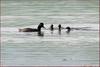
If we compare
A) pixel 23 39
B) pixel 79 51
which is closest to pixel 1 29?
pixel 23 39

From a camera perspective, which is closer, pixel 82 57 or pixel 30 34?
pixel 82 57

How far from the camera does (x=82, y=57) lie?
14750 millimetres

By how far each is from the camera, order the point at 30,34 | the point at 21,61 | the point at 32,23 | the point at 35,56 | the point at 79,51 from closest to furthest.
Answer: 1. the point at 21,61
2. the point at 35,56
3. the point at 79,51
4. the point at 30,34
5. the point at 32,23

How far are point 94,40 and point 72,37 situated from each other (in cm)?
136

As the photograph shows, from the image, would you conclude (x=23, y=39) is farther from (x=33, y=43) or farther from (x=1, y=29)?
(x=1, y=29)

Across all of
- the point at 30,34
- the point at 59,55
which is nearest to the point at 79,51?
the point at 59,55

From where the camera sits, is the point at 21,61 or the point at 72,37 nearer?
the point at 21,61

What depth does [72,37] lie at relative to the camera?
66.9ft

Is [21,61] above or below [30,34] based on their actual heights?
above

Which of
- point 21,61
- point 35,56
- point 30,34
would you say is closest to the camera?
point 21,61

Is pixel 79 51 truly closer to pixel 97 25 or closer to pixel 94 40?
pixel 94 40

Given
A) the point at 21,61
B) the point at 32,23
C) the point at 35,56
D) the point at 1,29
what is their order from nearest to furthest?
the point at 21,61 < the point at 35,56 < the point at 1,29 < the point at 32,23

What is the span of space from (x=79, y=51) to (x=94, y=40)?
3.12m

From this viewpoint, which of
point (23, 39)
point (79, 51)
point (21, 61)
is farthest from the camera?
point (23, 39)
